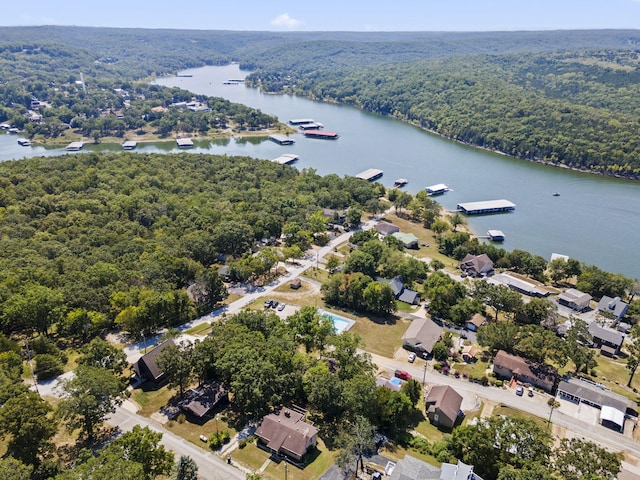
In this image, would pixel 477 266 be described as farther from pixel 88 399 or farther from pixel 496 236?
pixel 88 399

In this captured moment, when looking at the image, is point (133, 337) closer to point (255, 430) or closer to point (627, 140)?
point (255, 430)

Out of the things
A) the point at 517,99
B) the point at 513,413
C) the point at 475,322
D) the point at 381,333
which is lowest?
the point at 381,333

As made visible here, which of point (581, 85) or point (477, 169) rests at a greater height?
point (581, 85)

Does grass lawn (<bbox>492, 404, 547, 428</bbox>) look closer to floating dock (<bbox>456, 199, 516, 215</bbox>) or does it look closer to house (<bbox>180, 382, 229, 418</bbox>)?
house (<bbox>180, 382, 229, 418</bbox>)

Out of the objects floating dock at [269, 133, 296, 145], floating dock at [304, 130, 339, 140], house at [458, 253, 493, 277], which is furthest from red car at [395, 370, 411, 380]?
floating dock at [304, 130, 339, 140]

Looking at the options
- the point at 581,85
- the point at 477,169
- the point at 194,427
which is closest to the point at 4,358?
the point at 194,427

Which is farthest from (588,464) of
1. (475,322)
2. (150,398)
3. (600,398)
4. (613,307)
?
(613,307)
